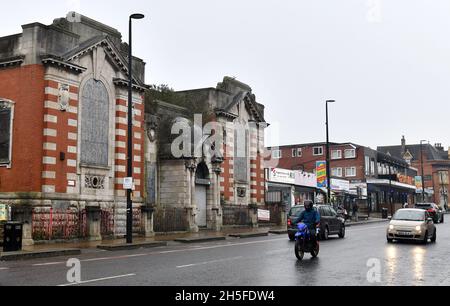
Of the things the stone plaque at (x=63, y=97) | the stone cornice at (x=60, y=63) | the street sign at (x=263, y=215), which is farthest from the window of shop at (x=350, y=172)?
the stone plaque at (x=63, y=97)

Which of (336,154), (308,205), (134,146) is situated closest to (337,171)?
(336,154)

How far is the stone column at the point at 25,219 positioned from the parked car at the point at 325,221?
36.4ft

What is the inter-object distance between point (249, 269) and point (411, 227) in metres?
11.1

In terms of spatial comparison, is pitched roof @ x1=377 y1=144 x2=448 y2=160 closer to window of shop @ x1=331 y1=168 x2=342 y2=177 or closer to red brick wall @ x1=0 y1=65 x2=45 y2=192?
window of shop @ x1=331 y1=168 x2=342 y2=177

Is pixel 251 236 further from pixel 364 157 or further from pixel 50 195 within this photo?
pixel 364 157

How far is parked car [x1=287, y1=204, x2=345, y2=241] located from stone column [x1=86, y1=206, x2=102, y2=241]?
28.6ft

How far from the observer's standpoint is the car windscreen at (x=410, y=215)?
2266 cm

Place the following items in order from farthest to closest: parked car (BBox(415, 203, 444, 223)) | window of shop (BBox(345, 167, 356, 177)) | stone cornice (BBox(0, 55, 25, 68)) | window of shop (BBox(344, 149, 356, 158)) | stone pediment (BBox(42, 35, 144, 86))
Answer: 1. window of shop (BBox(344, 149, 356, 158))
2. window of shop (BBox(345, 167, 356, 177))
3. parked car (BBox(415, 203, 444, 223))
4. stone pediment (BBox(42, 35, 144, 86))
5. stone cornice (BBox(0, 55, 25, 68))

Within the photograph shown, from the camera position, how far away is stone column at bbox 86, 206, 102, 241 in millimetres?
24547

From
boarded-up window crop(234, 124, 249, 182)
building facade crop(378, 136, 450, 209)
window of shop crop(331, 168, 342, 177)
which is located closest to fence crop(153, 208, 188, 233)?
boarded-up window crop(234, 124, 249, 182)

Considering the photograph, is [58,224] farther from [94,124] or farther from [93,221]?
[94,124]

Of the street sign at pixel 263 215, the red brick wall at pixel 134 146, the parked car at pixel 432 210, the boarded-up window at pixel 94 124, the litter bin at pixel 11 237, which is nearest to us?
the litter bin at pixel 11 237

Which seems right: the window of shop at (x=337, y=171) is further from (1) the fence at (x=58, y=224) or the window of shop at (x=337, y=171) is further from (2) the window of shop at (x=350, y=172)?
(1) the fence at (x=58, y=224)
